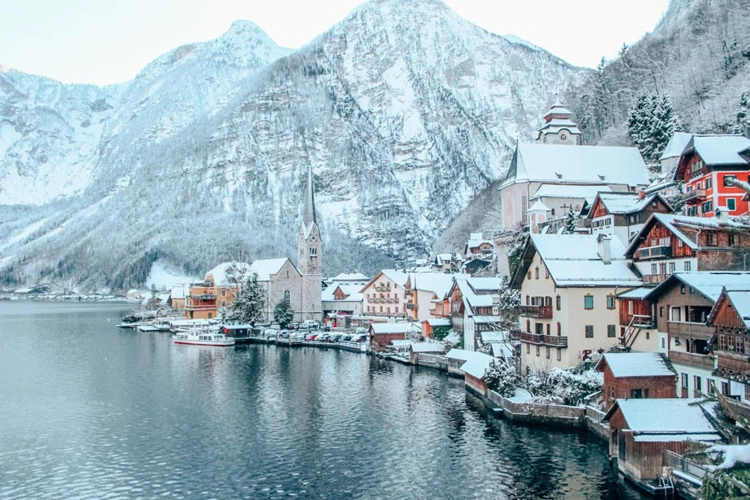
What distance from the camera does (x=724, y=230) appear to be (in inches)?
1259

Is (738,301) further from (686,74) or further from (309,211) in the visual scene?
(309,211)

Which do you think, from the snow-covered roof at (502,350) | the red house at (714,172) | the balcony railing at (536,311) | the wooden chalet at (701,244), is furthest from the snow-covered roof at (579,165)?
the wooden chalet at (701,244)

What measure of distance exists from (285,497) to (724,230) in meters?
23.6

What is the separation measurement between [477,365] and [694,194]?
18284 mm

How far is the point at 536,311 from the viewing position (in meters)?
39.0

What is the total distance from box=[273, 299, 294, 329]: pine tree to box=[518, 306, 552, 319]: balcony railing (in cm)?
5242

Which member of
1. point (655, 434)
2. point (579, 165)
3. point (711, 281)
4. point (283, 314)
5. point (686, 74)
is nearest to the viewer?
point (655, 434)

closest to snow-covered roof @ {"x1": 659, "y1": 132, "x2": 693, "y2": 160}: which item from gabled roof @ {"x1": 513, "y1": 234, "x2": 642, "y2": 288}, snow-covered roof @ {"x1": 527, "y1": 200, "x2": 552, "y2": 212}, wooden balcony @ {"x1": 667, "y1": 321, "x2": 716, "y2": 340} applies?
snow-covered roof @ {"x1": 527, "y1": 200, "x2": 552, "y2": 212}

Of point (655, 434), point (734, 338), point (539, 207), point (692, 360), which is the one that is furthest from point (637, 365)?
point (539, 207)

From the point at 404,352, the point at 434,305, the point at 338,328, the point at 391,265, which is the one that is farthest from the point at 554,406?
the point at 391,265

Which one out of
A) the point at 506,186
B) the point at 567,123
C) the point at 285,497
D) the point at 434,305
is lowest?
the point at 285,497

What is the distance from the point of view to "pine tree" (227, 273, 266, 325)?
88.0 metres

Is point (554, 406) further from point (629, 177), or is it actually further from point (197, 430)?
point (629, 177)

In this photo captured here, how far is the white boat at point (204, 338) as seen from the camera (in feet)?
257
